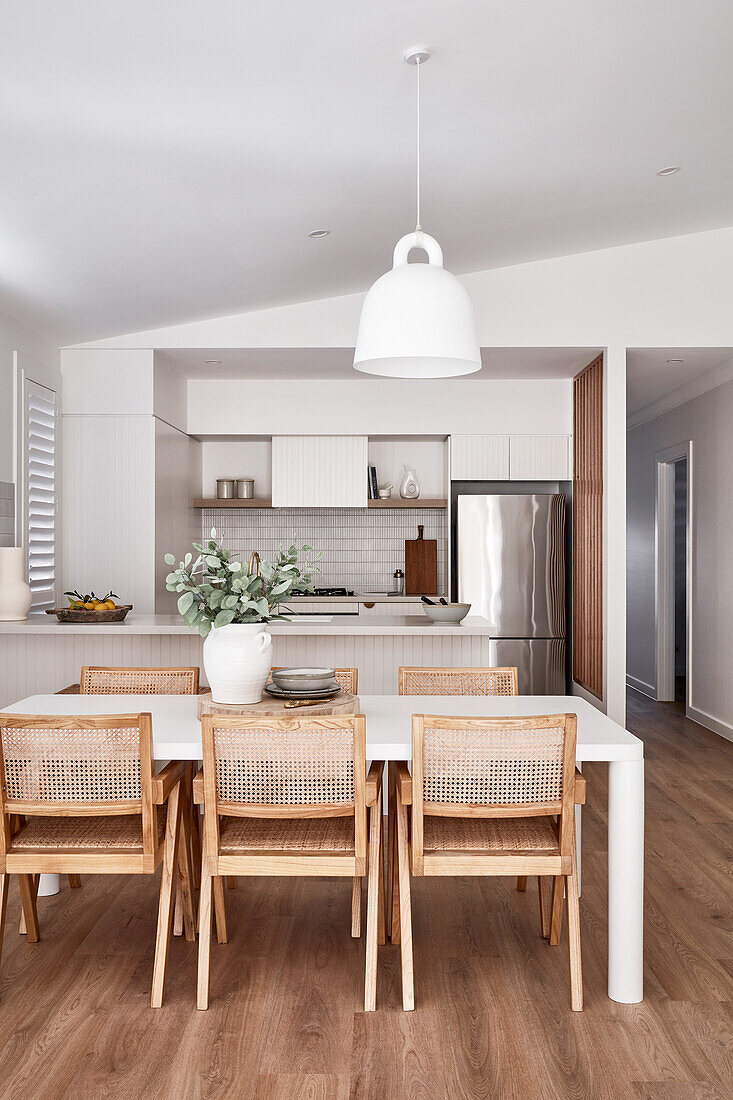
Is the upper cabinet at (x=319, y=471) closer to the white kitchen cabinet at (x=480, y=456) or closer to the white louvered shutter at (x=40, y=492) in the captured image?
the white kitchen cabinet at (x=480, y=456)

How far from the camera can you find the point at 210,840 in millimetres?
2420

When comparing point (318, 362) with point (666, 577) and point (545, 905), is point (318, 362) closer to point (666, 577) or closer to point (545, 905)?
point (666, 577)

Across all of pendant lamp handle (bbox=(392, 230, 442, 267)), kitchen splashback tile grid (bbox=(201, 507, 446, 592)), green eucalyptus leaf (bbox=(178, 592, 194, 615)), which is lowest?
green eucalyptus leaf (bbox=(178, 592, 194, 615))

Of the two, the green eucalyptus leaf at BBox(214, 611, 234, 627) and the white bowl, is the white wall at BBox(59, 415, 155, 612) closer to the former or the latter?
the white bowl

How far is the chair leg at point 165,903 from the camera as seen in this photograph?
8.05ft

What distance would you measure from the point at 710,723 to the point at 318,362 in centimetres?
368

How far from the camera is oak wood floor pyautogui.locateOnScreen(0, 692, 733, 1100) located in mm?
2111

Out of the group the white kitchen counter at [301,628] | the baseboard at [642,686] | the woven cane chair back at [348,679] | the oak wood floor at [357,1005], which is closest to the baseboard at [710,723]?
the baseboard at [642,686]

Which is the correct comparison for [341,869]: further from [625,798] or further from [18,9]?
[18,9]

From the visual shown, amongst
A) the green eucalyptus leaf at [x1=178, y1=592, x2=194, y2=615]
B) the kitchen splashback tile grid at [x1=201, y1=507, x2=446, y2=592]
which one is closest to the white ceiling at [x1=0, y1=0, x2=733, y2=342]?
the green eucalyptus leaf at [x1=178, y1=592, x2=194, y2=615]

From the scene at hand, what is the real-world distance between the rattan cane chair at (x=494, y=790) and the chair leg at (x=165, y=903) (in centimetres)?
65

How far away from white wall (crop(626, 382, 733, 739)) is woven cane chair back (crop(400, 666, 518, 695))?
3297 mm

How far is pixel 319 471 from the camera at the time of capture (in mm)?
6578

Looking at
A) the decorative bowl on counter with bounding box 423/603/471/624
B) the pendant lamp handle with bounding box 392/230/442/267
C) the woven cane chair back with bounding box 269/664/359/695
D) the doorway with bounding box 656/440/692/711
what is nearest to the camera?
the pendant lamp handle with bounding box 392/230/442/267
